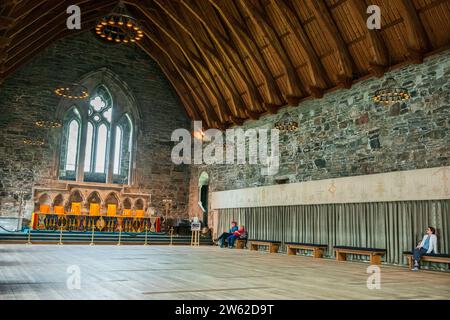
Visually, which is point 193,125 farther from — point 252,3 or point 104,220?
point 252,3

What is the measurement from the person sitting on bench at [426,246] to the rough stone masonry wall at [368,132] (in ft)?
5.56

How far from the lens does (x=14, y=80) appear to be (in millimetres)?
18000

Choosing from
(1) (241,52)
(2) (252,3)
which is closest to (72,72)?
(1) (241,52)

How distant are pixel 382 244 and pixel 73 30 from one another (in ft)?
49.9

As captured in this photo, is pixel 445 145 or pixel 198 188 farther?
pixel 198 188

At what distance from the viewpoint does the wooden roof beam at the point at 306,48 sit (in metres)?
13.3

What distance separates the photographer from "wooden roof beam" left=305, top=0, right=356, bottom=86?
40.8 feet

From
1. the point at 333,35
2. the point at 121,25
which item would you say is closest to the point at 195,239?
the point at 121,25

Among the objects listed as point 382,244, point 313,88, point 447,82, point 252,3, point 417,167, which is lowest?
point 382,244

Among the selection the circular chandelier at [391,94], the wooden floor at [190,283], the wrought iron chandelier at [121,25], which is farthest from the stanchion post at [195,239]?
the circular chandelier at [391,94]

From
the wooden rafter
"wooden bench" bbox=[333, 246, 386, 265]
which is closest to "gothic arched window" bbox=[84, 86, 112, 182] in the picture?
the wooden rafter

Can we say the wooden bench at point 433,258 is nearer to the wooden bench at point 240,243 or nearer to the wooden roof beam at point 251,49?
the wooden bench at point 240,243

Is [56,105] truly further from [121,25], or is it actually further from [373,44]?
[373,44]

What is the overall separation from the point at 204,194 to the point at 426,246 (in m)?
12.3
